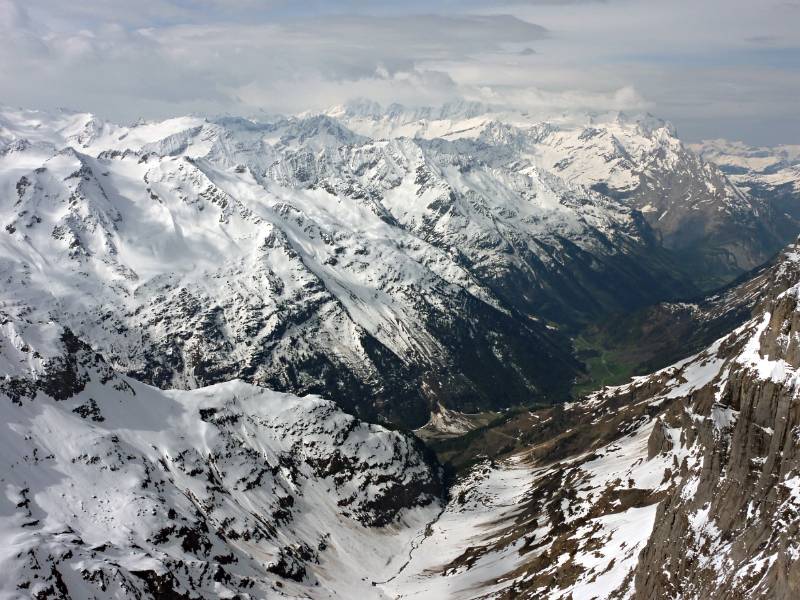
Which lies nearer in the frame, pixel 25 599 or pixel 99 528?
pixel 25 599

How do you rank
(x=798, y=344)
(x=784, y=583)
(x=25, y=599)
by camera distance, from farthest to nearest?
(x=25, y=599) → (x=798, y=344) → (x=784, y=583)

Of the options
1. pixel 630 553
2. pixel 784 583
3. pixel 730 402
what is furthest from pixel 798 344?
pixel 630 553

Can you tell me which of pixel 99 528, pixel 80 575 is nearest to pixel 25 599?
pixel 80 575

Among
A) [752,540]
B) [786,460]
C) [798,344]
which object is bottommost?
[752,540]

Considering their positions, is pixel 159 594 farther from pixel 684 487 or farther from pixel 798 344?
pixel 798 344

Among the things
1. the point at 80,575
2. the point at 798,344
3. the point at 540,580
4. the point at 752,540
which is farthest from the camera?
the point at 540,580

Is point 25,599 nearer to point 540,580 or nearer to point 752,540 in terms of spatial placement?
point 540,580

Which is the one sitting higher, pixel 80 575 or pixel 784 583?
pixel 784 583

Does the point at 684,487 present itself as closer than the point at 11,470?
Yes

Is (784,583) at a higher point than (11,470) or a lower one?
higher

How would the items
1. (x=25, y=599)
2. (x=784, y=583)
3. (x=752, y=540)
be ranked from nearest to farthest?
(x=784, y=583), (x=752, y=540), (x=25, y=599)
